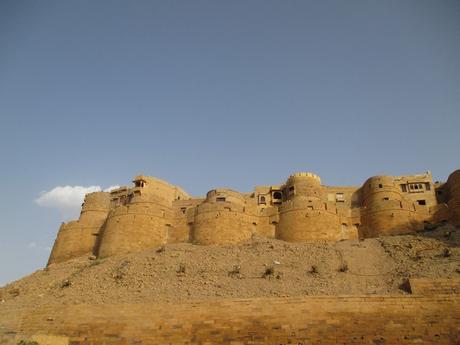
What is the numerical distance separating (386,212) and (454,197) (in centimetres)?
415

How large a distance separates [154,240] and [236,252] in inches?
259

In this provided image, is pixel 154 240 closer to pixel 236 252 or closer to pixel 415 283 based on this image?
pixel 236 252

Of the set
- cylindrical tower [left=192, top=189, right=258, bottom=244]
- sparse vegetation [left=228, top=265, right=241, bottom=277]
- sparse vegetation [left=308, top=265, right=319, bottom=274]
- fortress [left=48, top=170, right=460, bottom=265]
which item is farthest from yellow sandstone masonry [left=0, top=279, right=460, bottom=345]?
cylindrical tower [left=192, top=189, right=258, bottom=244]

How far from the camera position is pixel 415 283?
15.5m

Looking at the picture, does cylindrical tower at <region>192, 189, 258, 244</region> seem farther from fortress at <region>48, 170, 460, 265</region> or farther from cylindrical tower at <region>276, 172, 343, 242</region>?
cylindrical tower at <region>276, 172, 343, 242</region>

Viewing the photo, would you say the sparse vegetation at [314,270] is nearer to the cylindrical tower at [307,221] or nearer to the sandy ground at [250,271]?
the sandy ground at [250,271]

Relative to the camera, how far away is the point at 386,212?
1044 inches

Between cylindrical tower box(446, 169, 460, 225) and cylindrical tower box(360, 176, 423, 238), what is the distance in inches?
73.5

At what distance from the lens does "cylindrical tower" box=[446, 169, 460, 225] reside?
2514 cm

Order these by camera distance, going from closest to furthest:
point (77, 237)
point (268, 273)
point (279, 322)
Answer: point (279, 322), point (268, 273), point (77, 237)

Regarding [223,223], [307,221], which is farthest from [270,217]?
[223,223]

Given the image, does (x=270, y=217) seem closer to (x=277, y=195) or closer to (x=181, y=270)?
(x=277, y=195)

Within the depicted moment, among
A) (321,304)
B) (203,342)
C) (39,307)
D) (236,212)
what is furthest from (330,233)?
(39,307)

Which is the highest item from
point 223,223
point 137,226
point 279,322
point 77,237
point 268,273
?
point 223,223
